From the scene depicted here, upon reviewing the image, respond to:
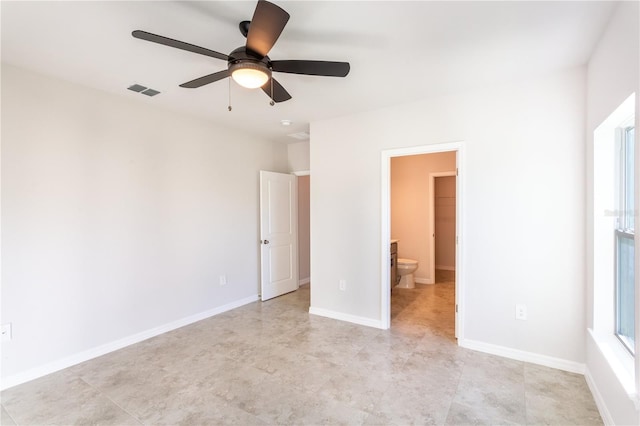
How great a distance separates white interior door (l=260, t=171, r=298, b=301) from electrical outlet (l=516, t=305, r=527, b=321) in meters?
3.18

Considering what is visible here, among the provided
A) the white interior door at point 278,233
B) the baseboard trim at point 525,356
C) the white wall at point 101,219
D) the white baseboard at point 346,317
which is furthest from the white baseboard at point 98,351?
the baseboard trim at point 525,356

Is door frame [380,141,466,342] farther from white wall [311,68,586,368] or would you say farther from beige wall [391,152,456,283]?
beige wall [391,152,456,283]

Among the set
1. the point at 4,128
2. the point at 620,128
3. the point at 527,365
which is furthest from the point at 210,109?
the point at 527,365

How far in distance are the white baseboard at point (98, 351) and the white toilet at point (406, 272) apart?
8.95 ft

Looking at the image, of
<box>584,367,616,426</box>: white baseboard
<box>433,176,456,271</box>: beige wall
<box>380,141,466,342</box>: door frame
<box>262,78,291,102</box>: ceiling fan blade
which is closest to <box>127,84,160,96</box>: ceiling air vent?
<box>262,78,291,102</box>: ceiling fan blade

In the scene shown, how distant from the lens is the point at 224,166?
415cm

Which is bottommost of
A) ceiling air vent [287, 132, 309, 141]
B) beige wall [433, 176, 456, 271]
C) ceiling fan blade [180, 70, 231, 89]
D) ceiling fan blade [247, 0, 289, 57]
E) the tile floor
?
the tile floor

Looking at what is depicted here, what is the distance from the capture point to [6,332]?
7.79 ft

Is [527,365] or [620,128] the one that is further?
[527,365]

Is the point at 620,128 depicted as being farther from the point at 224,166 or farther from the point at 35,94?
the point at 35,94

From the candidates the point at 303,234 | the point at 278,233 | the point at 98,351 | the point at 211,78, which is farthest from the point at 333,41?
the point at 303,234

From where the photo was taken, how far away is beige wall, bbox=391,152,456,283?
215 inches

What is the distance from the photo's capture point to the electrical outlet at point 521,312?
2699 mm

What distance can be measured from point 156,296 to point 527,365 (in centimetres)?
370
